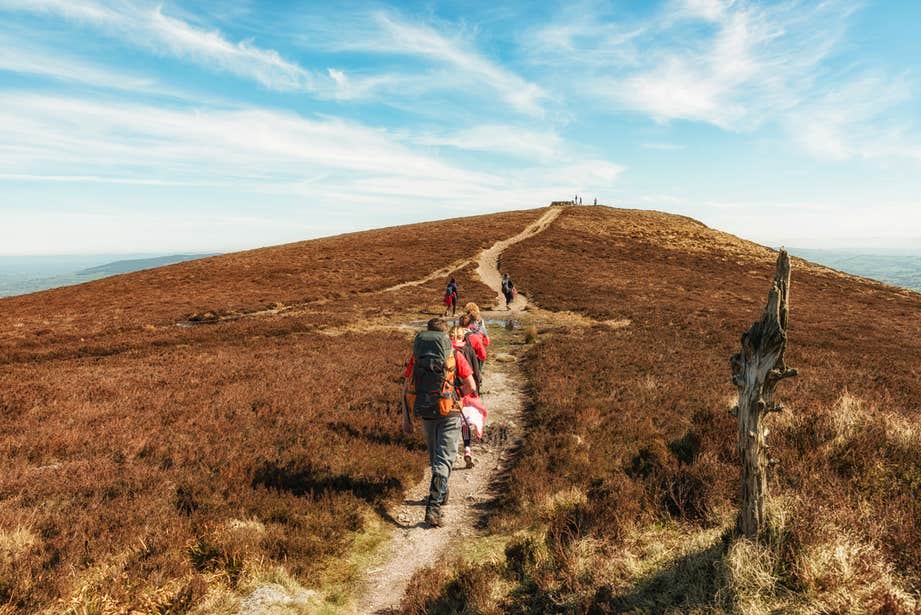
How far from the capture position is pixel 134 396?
10.5 meters

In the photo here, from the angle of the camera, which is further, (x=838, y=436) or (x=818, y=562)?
(x=838, y=436)

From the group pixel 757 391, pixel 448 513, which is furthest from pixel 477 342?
pixel 757 391

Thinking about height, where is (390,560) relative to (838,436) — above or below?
below

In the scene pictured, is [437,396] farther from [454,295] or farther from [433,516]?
[454,295]

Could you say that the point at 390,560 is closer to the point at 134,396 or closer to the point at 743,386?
the point at 743,386

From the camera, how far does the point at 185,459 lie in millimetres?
7293

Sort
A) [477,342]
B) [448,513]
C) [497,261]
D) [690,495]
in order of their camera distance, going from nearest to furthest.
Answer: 1. [690,495]
2. [448,513]
3. [477,342]
4. [497,261]

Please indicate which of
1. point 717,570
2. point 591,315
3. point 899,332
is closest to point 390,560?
point 717,570

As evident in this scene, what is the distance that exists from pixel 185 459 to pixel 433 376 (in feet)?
14.6

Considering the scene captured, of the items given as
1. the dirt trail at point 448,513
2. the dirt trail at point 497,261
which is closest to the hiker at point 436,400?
the dirt trail at point 448,513

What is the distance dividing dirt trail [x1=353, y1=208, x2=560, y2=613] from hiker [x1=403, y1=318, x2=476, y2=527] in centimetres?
31

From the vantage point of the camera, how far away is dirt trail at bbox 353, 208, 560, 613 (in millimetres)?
5215

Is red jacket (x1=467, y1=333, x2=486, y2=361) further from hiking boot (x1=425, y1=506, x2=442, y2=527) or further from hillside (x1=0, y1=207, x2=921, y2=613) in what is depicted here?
hiking boot (x1=425, y1=506, x2=442, y2=527)

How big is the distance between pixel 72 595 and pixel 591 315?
23.6 meters
